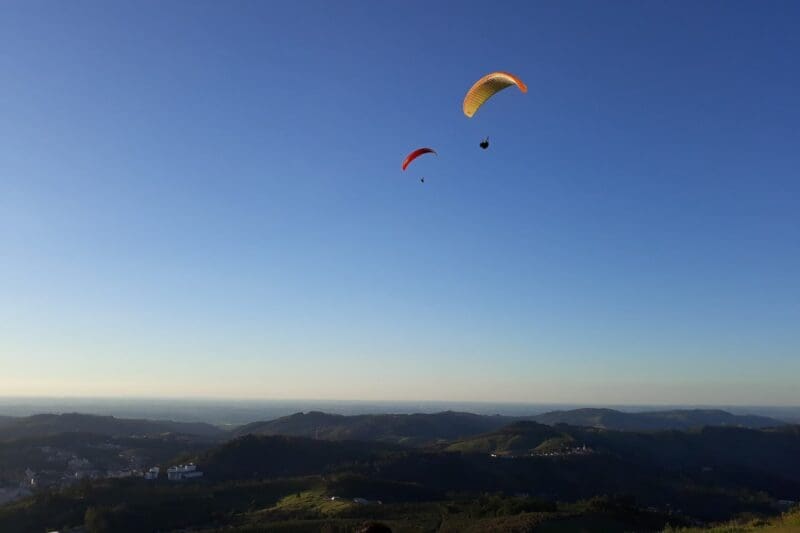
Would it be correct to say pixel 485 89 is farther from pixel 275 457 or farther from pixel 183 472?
pixel 275 457

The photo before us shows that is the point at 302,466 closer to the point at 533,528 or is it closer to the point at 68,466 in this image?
the point at 68,466

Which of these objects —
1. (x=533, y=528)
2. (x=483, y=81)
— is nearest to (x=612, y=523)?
(x=533, y=528)

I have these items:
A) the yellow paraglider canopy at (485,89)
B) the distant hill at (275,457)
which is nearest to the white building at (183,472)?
the distant hill at (275,457)

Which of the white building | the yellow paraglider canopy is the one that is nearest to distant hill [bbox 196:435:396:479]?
the white building

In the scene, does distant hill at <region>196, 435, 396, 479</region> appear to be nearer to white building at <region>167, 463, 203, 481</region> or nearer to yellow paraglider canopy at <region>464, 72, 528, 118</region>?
white building at <region>167, 463, 203, 481</region>

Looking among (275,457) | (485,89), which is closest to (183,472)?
(275,457)

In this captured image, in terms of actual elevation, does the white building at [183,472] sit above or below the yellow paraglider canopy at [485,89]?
below

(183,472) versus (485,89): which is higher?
(485,89)

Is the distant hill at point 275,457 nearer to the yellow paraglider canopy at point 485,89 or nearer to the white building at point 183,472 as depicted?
the white building at point 183,472
